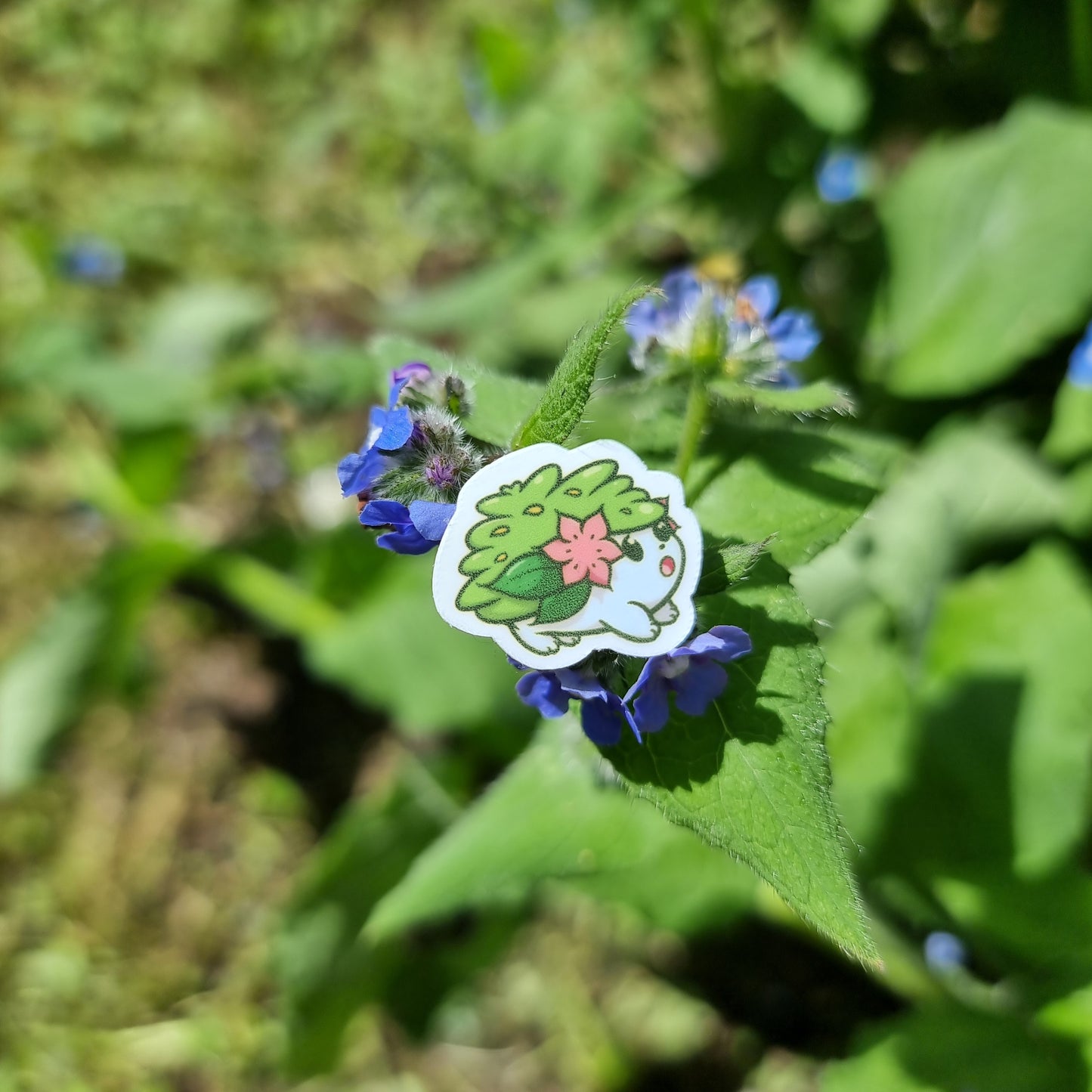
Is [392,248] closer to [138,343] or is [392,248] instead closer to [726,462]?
[138,343]

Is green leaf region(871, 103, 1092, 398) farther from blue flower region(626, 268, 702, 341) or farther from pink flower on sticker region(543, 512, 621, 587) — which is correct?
pink flower on sticker region(543, 512, 621, 587)

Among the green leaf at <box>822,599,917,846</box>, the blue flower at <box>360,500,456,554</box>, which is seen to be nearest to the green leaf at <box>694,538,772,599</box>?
the blue flower at <box>360,500,456,554</box>

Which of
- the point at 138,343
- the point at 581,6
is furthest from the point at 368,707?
the point at 581,6

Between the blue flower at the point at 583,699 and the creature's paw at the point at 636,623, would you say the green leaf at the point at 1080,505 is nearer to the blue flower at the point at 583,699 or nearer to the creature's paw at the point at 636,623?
the blue flower at the point at 583,699

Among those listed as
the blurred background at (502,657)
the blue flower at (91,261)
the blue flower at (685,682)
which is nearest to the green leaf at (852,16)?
the blurred background at (502,657)

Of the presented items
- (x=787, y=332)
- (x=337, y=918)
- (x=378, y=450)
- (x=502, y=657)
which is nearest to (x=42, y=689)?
(x=337, y=918)

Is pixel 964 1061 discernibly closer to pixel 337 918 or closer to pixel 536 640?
pixel 536 640
